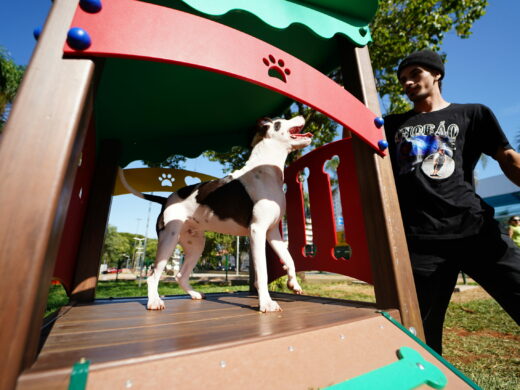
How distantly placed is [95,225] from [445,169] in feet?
9.16

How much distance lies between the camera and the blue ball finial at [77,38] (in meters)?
0.77

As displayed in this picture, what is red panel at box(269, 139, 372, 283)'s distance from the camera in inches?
77.2

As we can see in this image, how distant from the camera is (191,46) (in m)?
0.94

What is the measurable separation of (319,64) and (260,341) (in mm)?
2403

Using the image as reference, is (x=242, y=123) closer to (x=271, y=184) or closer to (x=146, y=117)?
(x=146, y=117)

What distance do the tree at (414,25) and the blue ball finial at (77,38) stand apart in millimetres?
6428

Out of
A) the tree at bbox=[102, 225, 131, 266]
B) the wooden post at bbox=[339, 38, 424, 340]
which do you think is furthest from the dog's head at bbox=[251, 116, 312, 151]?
the tree at bbox=[102, 225, 131, 266]

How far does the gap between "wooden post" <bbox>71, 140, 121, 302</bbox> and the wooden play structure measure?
25 millimetres

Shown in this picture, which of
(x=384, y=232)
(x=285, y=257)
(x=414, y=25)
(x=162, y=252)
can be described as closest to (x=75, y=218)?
(x=162, y=252)

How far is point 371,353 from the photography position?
0.96m

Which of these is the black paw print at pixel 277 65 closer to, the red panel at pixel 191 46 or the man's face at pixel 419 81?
the red panel at pixel 191 46

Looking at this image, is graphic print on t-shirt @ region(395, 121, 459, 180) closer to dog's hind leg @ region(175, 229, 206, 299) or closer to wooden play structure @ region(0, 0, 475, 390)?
wooden play structure @ region(0, 0, 475, 390)

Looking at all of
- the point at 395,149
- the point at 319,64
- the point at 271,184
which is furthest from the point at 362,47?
the point at 271,184

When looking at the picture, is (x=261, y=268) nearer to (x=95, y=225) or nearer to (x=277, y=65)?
(x=277, y=65)
